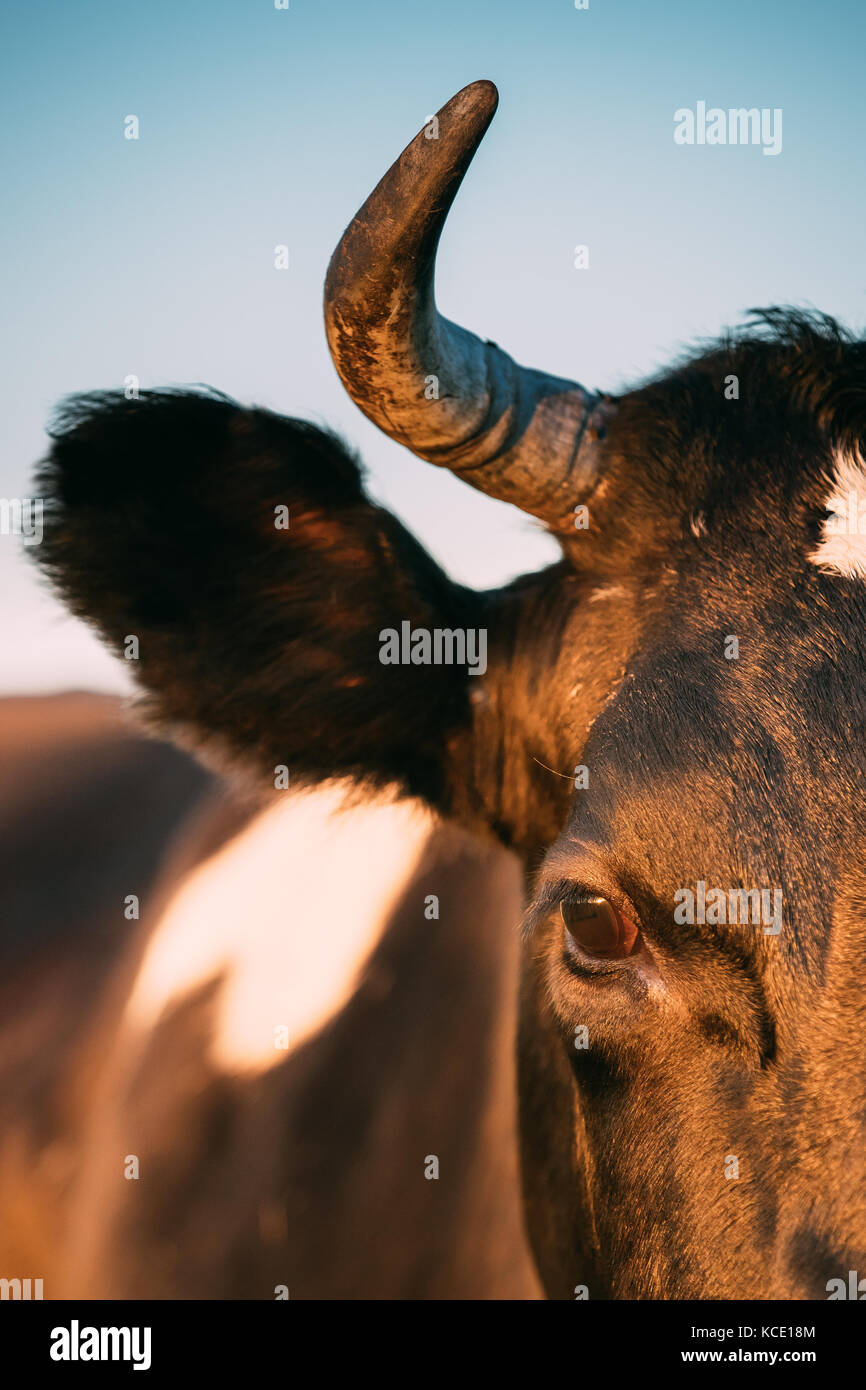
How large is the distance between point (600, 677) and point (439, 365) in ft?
2.42

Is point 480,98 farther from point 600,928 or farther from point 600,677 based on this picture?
point 600,928

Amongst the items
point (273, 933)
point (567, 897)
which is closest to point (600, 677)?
point (567, 897)

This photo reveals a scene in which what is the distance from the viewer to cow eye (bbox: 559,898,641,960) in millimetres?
1859

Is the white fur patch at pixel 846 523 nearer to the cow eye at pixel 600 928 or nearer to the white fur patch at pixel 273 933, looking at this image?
the cow eye at pixel 600 928

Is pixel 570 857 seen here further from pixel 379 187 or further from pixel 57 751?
pixel 57 751

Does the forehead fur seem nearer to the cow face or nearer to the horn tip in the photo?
the cow face

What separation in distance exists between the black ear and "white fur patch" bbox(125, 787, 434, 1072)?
79 centimetres

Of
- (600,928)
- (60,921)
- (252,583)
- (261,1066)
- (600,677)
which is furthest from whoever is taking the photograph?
(60,921)

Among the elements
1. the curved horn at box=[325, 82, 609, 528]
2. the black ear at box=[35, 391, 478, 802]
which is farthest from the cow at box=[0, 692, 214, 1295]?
the curved horn at box=[325, 82, 609, 528]

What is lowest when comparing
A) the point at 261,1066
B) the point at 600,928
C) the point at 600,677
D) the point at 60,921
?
the point at 261,1066

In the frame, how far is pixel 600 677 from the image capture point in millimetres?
2223

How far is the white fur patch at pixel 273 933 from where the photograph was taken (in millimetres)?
3445

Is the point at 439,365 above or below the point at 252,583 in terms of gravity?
above
